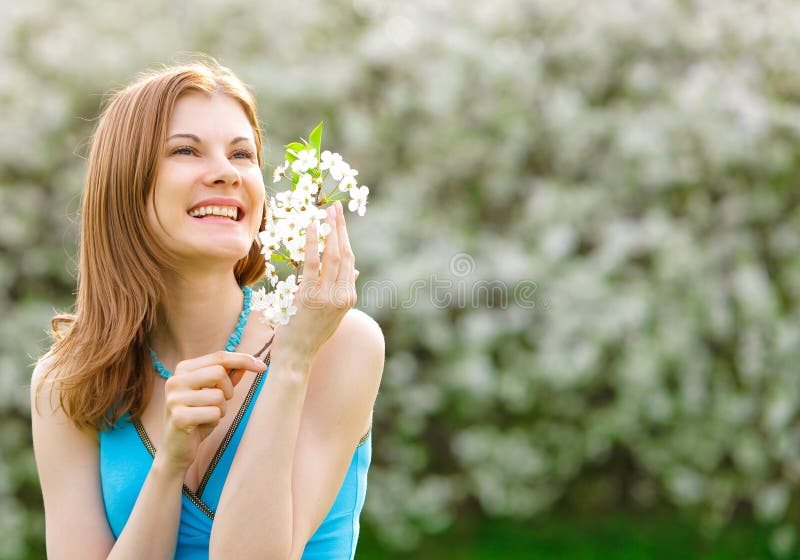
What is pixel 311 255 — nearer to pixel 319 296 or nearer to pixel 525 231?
pixel 319 296

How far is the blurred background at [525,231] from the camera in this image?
6125 mm

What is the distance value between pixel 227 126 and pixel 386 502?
4.65 meters

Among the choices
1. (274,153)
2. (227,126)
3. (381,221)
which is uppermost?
(274,153)

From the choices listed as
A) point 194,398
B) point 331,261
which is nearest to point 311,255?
point 331,261

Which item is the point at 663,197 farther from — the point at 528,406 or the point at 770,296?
the point at 528,406

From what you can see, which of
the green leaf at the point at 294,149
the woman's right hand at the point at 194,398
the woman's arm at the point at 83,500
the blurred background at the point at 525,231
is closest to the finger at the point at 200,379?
the woman's right hand at the point at 194,398

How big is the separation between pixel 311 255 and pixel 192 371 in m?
0.37

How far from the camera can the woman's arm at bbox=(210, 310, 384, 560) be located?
2.07 m

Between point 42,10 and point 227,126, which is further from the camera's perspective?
point 42,10

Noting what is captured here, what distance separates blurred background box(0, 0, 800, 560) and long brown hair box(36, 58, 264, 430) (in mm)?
3659

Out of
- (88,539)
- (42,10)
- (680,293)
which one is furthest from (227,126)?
(42,10)

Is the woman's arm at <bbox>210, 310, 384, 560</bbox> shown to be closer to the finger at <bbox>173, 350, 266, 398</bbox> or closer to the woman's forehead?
the finger at <bbox>173, 350, 266, 398</bbox>

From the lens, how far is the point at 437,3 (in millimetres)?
6578

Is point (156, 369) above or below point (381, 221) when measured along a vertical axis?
below
